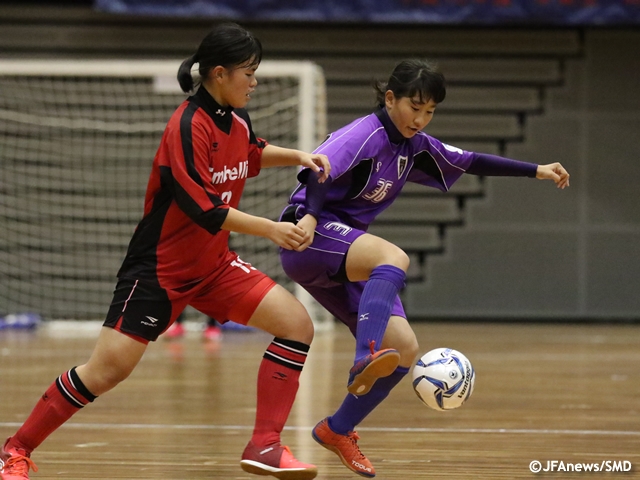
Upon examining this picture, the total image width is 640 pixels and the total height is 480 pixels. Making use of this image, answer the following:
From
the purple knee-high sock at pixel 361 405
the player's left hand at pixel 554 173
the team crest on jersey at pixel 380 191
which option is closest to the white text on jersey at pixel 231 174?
the team crest on jersey at pixel 380 191

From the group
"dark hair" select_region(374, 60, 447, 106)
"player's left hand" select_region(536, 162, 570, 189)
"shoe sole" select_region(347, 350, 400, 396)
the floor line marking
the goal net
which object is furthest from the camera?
the goal net

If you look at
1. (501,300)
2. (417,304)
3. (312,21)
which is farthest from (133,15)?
(501,300)

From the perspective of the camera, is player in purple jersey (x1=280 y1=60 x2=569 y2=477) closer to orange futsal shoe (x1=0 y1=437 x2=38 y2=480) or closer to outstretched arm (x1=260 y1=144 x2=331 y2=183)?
outstretched arm (x1=260 y1=144 x2=331 y2=183)

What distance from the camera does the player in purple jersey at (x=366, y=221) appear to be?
3117 millimetres

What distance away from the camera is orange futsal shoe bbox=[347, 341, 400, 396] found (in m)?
2.84

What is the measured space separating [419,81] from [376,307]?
2.48ft

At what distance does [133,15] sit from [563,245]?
16.8 ft

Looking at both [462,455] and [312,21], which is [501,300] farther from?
[462,455]

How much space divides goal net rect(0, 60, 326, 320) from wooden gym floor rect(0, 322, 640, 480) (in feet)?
7.61

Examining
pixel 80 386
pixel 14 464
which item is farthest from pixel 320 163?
pixel 14 464

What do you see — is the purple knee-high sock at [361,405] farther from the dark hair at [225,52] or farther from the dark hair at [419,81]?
the dark hair at [225,52]

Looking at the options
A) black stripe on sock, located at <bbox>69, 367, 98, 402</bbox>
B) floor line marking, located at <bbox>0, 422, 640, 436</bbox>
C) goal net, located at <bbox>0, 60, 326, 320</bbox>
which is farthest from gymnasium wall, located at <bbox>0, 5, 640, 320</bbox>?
black stripe on sock, located at <bbox>69, 367, 98, 402</bbox>

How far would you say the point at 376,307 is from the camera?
9.98 ft

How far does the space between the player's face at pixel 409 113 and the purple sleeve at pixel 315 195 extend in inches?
13.4
